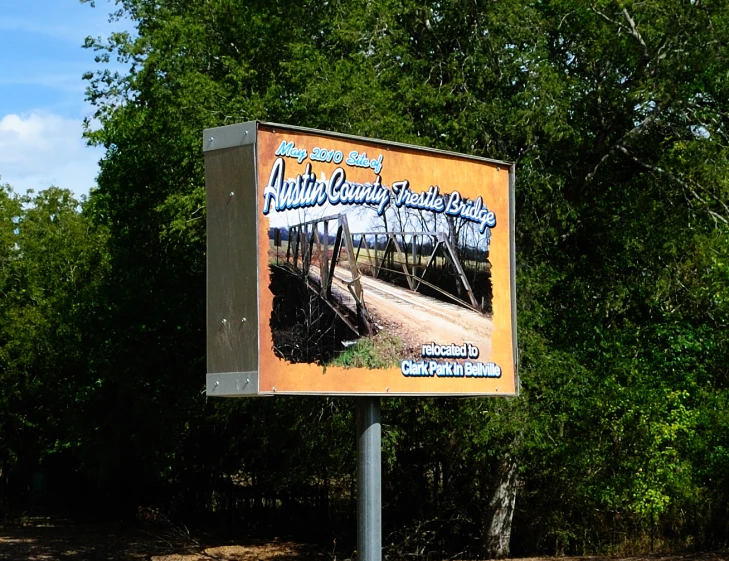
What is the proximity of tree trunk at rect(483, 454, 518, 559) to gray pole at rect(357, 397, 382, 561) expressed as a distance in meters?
9.80

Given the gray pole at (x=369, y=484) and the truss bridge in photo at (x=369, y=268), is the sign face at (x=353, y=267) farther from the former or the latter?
the gray pole at (x=369, y=484)

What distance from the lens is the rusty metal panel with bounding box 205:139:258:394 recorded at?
29.2 feet

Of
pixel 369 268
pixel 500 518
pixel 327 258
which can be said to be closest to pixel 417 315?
pixel 369 268

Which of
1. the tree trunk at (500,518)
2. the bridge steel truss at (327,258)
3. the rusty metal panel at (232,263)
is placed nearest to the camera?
the rusty metal panel at (232,263)

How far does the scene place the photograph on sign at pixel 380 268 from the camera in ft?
29.8

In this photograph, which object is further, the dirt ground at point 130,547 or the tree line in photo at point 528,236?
the dirt ground at point 130,547

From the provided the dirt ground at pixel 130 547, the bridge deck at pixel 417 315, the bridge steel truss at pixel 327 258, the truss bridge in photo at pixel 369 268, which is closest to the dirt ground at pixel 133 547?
the dirt ground at pixel 130 547

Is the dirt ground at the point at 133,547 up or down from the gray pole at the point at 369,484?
down

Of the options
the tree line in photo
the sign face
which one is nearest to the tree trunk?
the tree line in photo

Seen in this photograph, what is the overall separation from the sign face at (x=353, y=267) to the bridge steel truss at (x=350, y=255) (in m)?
0.01

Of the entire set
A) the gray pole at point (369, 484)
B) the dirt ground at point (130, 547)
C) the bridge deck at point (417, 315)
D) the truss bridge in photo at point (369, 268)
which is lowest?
the dirt ground at point (130, 547)

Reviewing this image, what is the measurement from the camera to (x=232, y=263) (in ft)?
30.0

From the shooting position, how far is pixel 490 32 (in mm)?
17594

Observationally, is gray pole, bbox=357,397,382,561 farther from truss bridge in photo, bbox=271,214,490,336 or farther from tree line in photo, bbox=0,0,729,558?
tree line in photo, bbox=0,0,729,558
